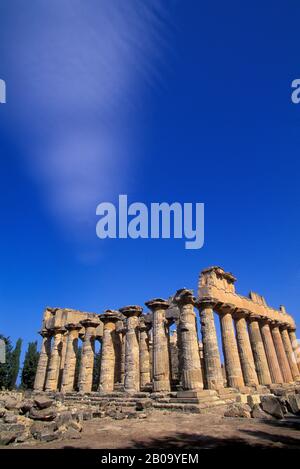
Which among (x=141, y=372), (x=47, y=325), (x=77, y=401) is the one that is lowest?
(x=77, y=401)

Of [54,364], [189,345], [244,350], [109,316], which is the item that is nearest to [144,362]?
[109,316]

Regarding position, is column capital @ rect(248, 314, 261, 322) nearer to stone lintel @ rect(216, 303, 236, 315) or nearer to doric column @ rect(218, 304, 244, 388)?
doric column @ rect(218, 304, 244, 388)

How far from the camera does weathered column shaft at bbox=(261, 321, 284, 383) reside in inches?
996

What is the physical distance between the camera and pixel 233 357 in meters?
20.9

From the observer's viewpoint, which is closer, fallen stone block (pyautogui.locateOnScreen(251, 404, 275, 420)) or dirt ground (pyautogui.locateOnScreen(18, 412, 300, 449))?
dirt ground (pyautogui.locateOnScreen(18, 412, 300, 449))

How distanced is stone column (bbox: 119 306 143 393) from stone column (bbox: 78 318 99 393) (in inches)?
202

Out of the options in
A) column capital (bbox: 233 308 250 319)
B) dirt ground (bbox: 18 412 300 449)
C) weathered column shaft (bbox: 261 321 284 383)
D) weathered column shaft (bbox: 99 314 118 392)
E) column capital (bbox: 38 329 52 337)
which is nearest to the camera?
dirt ground (bbox: 18 412 300 449)

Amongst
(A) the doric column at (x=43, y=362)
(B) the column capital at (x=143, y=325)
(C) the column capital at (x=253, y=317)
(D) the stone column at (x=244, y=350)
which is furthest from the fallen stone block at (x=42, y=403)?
(A) the doric column at (x=43, y=362)

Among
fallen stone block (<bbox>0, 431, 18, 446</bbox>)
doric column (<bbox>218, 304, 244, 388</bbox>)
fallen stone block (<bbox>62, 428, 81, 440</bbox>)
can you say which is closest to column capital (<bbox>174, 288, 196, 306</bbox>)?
doric column (<bbox>218, 304, 244, 388</bbox>)

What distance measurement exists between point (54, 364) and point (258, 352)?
17.9 m
